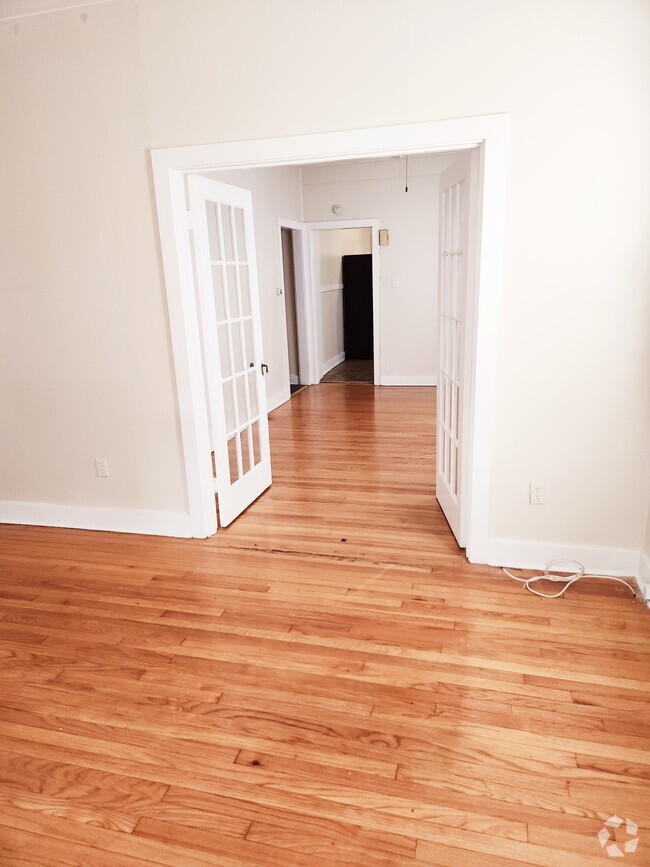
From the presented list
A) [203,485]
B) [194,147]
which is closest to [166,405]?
[203,485]

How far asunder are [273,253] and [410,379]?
239 centimetres

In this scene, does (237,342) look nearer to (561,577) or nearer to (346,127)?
(346,127)

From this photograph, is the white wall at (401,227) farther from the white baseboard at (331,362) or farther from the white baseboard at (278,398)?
the white baseboard at (278,398)

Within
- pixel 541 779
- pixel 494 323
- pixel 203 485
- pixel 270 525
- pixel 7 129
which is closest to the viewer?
pixel 541 779

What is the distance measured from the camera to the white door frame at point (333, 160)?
265cm

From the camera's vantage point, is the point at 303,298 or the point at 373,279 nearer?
the point at 373,279

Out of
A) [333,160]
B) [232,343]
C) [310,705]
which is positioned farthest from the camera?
[232,343]

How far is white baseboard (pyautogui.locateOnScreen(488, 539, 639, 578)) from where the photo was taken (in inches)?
116

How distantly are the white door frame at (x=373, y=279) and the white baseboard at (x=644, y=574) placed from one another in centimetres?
510

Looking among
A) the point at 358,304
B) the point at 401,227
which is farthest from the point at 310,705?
the point at 358,304

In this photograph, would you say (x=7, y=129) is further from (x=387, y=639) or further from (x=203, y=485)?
(x=387, y=639)

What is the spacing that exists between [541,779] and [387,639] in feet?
2.74

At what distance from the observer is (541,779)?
180cm

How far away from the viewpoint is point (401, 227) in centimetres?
724
